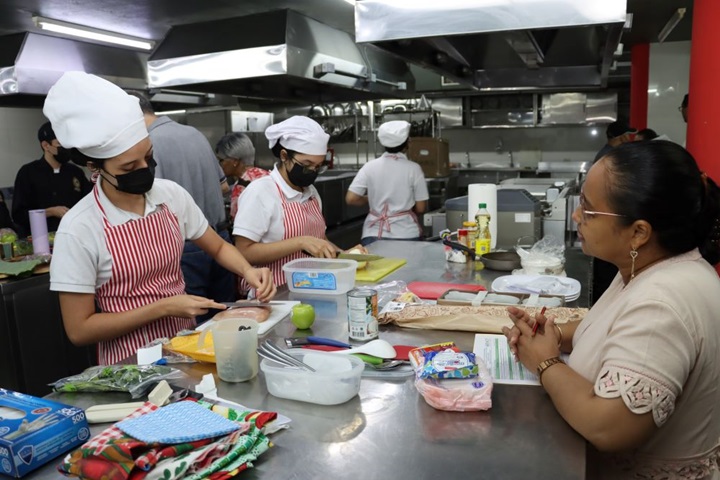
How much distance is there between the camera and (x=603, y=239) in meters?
1.37

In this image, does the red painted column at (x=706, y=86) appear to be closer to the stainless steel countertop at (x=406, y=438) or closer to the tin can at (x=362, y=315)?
the tin can at (x=362, y=315)

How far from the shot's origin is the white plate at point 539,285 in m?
2.22

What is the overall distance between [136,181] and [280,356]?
879mm

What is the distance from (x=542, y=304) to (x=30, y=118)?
8171mm

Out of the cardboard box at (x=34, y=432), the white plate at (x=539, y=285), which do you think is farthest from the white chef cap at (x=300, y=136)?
the cardboard box at (x=34, y=432)

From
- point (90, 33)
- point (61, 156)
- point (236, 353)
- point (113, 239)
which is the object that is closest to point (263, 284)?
point (113, 239)

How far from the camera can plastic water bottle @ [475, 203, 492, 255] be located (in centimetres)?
293

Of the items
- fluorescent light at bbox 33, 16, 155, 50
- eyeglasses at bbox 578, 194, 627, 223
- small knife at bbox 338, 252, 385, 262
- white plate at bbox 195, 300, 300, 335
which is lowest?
white plate at bbox 195, 300, 300, 335

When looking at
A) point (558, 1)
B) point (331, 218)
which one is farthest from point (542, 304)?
point (331, 218)

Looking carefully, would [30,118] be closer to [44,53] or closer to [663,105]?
[44,53]

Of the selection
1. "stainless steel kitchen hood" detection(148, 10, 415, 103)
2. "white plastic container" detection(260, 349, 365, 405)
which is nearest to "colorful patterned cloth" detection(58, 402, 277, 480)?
"white plastic container" detection(260, 349, 365, 405)

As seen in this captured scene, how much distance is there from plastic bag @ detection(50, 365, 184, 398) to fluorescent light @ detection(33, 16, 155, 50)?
191 inches

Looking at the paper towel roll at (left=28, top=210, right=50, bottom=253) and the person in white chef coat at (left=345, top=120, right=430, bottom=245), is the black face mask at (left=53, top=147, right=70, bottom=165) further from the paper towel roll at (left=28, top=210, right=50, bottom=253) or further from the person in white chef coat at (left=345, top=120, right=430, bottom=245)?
the person in white chef coat at (left=345, top=120, right=430, bottom=245)

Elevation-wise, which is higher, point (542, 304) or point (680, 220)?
point (680, 220)
